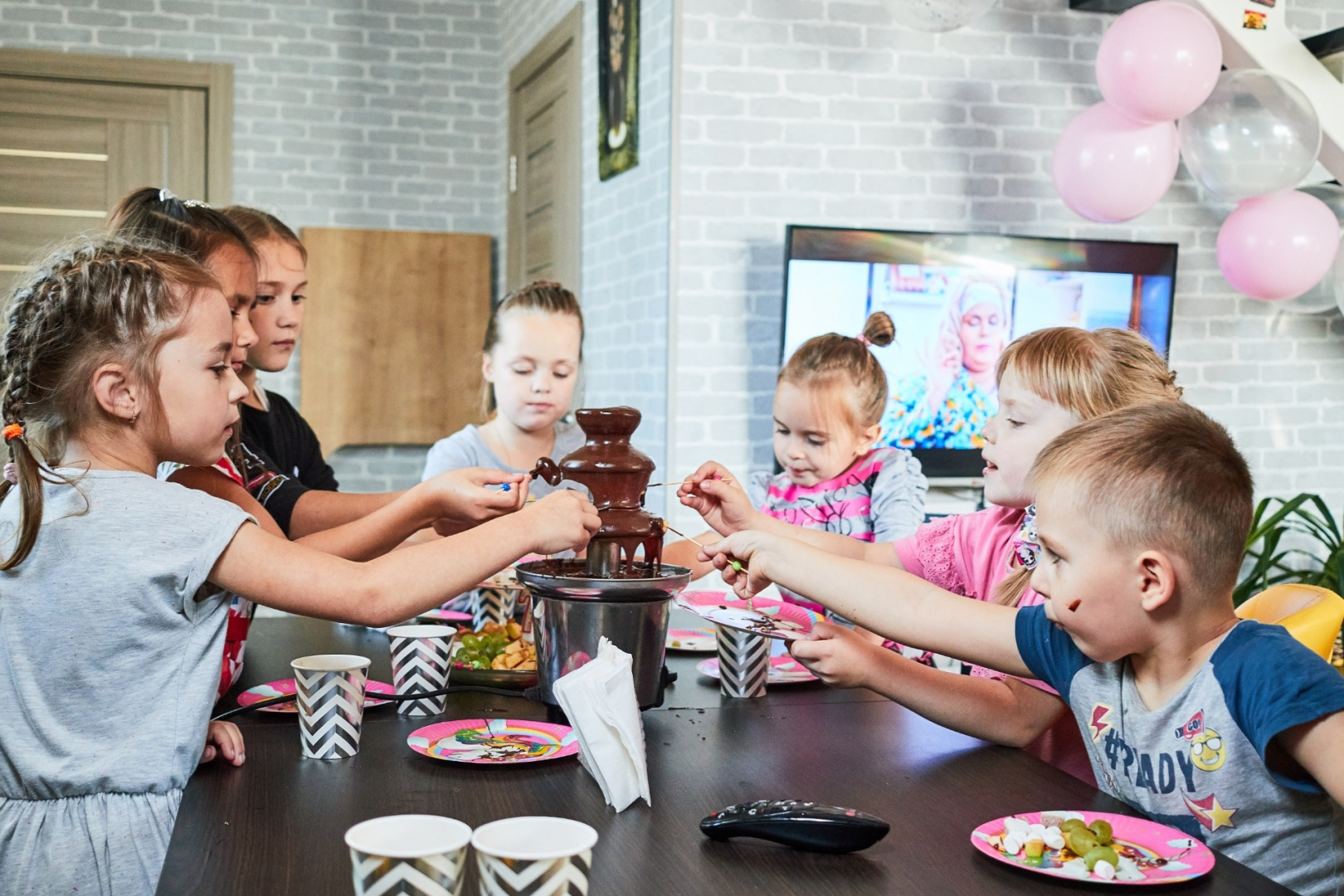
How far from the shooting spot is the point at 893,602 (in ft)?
5.17

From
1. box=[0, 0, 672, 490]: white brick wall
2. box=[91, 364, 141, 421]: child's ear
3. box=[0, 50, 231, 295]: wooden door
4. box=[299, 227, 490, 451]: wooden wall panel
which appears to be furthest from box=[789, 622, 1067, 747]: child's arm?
box=[0, 50, 231, 295]: wooden door

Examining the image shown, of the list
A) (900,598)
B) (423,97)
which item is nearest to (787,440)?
(900,598)

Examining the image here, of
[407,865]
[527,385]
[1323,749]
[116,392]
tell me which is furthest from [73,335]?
[527,385]

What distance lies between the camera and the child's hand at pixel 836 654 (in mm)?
1511

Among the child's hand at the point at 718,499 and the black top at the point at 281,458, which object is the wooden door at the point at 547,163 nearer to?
the black top at the point at 281,458

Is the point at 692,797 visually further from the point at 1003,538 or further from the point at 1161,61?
the point at 1161,61

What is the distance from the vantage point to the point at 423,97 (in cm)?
632

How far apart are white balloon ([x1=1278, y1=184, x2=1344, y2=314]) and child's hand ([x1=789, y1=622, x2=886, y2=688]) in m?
3.40

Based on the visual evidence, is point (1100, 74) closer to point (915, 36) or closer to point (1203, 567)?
point (915, 36)

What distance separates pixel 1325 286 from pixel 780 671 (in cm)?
352

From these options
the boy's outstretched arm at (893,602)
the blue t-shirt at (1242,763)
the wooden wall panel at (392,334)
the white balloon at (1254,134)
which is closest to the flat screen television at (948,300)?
the white balloon at (1254,134)

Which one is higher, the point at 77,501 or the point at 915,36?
the point at 915,36

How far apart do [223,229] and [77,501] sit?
85cm

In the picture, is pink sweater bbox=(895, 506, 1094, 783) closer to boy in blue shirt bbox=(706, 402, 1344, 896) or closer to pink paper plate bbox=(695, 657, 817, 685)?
pink paper plate bbox=(695, 657, 817, 685)
